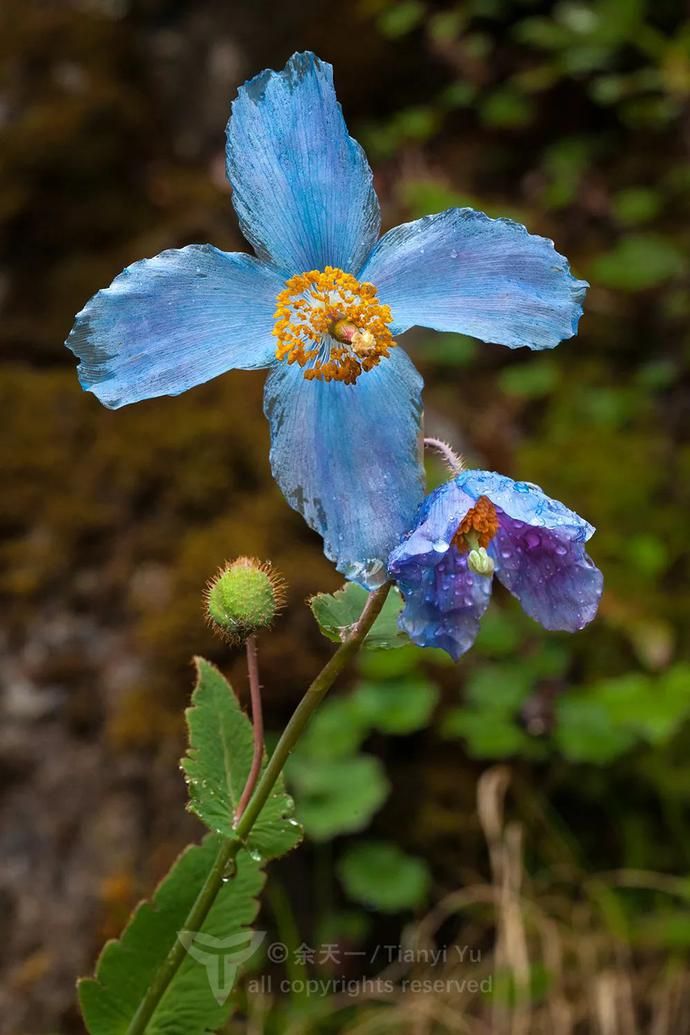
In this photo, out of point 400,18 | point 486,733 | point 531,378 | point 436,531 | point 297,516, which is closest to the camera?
point 436,531

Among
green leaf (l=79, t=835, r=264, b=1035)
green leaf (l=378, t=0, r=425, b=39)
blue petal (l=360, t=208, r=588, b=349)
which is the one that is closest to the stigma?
blue petal (l=360, t=208, r=588, b=349)

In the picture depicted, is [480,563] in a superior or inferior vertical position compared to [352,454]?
inferior

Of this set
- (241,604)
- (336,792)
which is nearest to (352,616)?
(241,604)

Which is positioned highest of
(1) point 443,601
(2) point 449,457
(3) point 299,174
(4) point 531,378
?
(4) point 531,378

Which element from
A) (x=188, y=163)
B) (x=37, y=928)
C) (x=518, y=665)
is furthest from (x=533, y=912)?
(x=188, y=163)

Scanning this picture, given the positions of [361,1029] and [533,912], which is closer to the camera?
[361,1029]

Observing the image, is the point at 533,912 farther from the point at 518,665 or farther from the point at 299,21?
the point at 299,21

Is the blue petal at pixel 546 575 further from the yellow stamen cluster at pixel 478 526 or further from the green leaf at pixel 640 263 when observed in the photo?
the green leaf at pixel 640 263

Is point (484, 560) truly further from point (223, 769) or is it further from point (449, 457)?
point (223, 769)
